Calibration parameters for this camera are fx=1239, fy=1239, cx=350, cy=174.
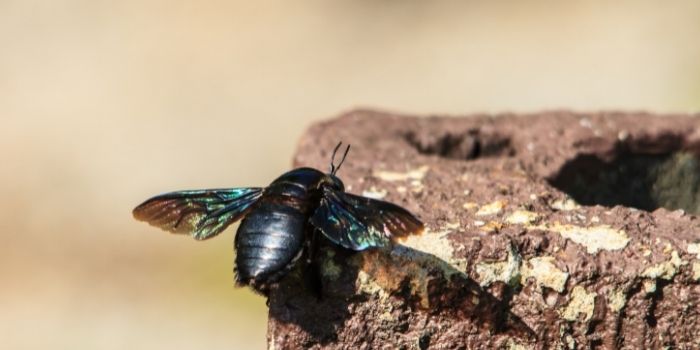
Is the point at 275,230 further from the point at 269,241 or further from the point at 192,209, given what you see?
the point at 192,209

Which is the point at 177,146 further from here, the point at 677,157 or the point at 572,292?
the point at 572,292

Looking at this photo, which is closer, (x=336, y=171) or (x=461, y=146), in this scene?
(x=336, y=171)

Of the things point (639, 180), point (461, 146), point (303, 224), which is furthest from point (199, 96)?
point (303, 224)

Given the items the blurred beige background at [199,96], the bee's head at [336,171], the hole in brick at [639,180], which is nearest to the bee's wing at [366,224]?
the bee's head at [336,171]

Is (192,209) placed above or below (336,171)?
below

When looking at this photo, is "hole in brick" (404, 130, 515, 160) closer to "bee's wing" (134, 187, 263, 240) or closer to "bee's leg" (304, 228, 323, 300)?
"bee's wing" (134, 187, 263, 240)

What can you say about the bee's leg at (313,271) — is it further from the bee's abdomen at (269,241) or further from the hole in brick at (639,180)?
the hole in brick at (639,180)

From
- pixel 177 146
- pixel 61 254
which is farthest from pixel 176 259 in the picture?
pixel 177 146
